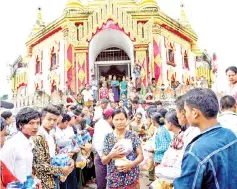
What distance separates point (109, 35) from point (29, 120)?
13658mm

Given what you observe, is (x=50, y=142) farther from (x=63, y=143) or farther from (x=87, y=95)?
(x=87, y=95)

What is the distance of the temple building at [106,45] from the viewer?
15742mm

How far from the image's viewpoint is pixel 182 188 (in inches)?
70.2

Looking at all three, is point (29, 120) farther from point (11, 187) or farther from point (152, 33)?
point (152, 33)

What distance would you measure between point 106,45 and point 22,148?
48.0 feet

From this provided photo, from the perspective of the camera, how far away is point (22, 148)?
2.93 metres

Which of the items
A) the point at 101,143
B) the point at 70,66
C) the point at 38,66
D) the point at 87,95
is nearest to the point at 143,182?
the point at 101,143

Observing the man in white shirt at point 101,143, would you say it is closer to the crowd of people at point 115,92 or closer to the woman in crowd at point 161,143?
the woman in crowd at point 161,143

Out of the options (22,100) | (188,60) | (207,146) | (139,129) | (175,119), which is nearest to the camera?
(207,146)

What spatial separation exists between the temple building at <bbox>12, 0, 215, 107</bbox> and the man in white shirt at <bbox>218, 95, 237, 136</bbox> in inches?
413

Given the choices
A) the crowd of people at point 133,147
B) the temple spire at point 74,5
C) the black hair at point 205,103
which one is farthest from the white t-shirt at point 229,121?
the temple spire at point 74,5

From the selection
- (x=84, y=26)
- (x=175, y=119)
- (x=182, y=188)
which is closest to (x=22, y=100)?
(x=84, y=26)

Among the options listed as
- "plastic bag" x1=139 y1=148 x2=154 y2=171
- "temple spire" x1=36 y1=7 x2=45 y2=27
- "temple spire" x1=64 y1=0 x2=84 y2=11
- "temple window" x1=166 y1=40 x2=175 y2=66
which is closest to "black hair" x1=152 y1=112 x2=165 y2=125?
"plastic bag" x1=139 y1=148 x2=154 y2=171

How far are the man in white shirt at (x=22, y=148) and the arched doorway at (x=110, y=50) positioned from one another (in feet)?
42.6
